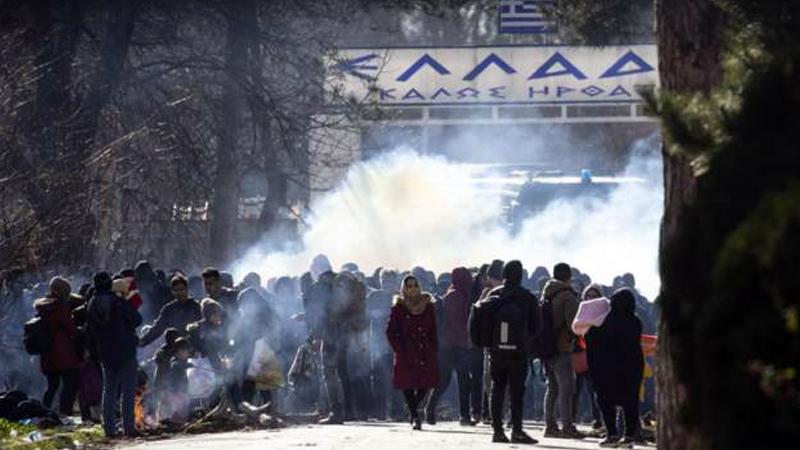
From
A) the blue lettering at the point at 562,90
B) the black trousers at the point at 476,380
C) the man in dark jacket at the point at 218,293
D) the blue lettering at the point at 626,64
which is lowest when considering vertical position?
the black trousers at the point at 476,380

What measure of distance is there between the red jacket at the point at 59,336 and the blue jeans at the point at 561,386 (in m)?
4.98

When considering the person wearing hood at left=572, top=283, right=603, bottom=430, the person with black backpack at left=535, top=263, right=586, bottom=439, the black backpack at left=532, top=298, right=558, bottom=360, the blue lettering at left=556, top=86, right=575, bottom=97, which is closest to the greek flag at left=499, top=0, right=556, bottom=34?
the blue lettering at left=556, top=86, right=575, bottom=97

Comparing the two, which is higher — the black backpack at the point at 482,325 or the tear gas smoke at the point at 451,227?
the tear gas smoke at the point at 451,227

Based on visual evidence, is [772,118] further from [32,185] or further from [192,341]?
[32,185]

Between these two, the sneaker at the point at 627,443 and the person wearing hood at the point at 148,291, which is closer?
the sneaker at the point at 627,443

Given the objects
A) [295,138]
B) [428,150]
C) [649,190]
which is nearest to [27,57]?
[295,138]

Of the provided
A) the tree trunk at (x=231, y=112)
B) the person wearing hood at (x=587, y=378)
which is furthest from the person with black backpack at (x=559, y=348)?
the tree trunk at (x=231, y=112)

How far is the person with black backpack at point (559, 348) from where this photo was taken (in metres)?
20.2

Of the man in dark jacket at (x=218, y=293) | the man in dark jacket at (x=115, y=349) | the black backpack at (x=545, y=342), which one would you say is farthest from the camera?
the man in dark jacket at (x=218, y=293)

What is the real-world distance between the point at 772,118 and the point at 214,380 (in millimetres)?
12780

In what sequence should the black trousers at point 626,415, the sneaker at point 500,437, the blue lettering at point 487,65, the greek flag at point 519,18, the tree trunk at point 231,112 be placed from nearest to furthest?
the sneaker at point 500,437 → the black trousers at point 626,415 → the tree trunk at point 231,112 → the greek flag at point 519,18 → the blue lettering at point 487,65

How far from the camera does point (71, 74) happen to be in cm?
3206

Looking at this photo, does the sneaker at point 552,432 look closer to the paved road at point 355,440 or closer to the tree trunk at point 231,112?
the paved road at point 355,440

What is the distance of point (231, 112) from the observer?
33.8 meters
